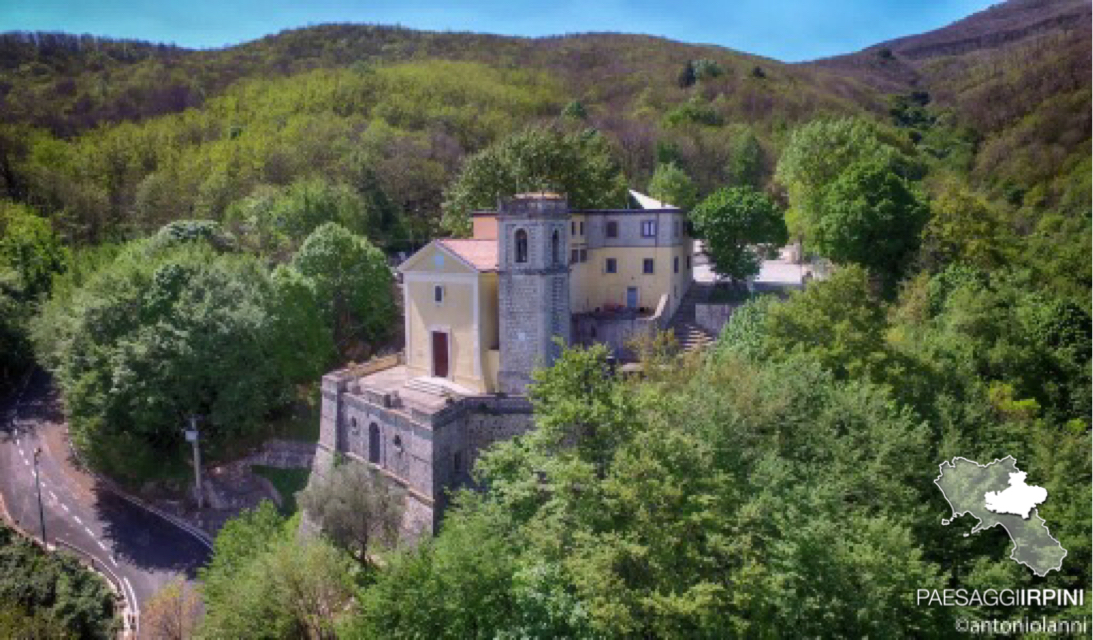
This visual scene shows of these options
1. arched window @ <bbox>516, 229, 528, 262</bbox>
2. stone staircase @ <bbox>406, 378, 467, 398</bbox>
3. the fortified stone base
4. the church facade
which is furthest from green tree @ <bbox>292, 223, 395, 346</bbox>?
arched window @ <bbox>516, 229, 528, 262</bbox>

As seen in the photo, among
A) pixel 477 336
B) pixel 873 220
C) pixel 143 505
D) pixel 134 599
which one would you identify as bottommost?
pixel 134 599

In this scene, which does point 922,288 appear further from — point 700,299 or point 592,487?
point 592,487

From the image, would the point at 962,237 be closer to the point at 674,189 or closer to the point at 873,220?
the point at 873,220

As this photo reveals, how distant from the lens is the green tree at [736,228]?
128ft

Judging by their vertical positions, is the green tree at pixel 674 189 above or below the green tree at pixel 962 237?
above

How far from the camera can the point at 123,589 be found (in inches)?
1211

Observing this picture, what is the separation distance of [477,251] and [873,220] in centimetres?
1906

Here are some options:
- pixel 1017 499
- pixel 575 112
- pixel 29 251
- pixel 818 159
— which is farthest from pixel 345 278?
Answer: pixel 575 112

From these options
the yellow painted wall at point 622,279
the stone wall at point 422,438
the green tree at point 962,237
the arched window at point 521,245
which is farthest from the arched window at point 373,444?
the green tree at point 962,237

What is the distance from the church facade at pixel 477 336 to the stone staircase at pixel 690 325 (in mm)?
679

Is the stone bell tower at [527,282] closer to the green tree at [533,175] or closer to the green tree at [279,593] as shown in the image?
the green tree at [279,593]

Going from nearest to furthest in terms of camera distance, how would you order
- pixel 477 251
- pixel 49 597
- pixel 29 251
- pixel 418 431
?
pixel 418 431, pixel 49 597, pixel 477 251, pixel 29 251

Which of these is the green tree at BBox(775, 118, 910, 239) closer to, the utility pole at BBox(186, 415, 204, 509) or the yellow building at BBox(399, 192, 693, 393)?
the yellow building at BBox(399, 192, 693, 393)

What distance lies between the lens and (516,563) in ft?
62.6
